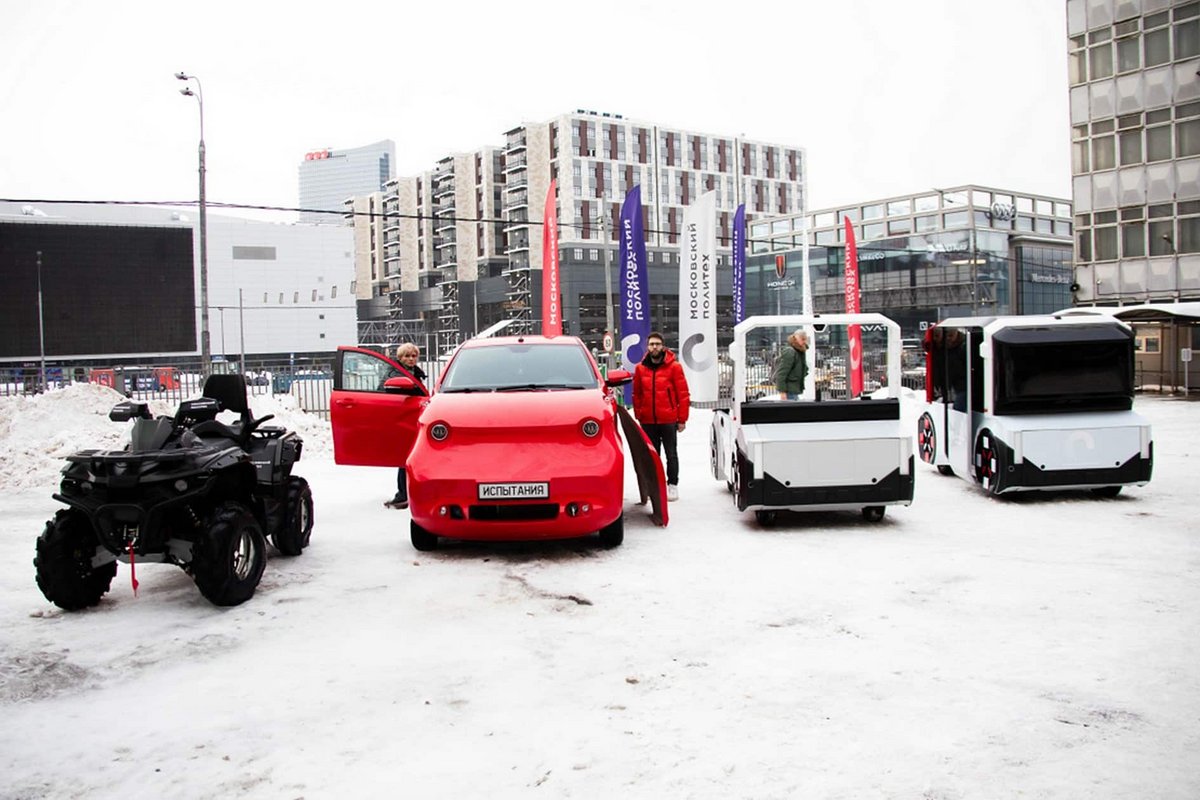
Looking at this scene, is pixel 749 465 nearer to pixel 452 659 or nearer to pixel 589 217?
pixel 452 659

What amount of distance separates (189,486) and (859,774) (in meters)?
4.50

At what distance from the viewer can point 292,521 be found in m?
7.96

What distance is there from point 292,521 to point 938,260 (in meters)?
87.7

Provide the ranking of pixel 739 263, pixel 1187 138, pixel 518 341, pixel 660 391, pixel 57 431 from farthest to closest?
pixel 1187 138 → pixel 739 263 → pixel 57 431 → pixel 660 391 → pixel 518 341

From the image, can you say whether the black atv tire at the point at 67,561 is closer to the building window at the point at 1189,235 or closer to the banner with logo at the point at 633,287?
the banner with logo at the point at 633,287

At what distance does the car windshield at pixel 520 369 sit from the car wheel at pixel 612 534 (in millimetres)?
1291

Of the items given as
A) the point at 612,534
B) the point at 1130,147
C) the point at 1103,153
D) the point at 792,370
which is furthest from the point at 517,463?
the point at 1103,153

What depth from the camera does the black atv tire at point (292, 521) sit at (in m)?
7.89

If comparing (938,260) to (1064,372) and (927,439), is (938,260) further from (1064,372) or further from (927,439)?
(1064,372)

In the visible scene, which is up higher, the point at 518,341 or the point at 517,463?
the point at 518,341

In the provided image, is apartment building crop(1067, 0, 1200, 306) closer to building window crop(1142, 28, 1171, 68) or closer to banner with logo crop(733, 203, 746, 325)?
building window crop(1142, 28, 1171, 68)

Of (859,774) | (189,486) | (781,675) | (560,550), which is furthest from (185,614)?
(859,774)

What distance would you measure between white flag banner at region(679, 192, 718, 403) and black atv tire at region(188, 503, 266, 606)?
575 inches

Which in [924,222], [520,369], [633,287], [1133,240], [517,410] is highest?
[924,222]
